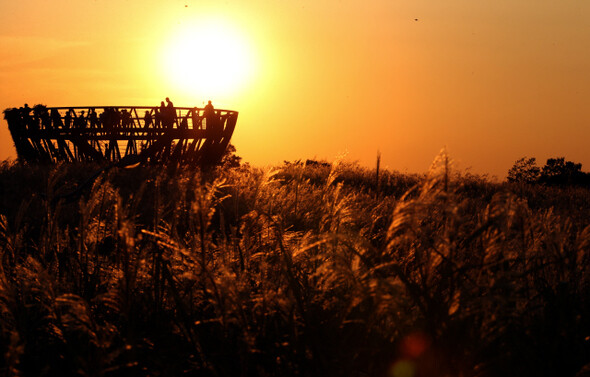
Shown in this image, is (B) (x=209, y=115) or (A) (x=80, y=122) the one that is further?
(B) (x=209, y=115)

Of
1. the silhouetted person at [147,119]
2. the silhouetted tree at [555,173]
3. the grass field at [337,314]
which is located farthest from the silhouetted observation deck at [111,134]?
the silhouetted tree at [555,173]

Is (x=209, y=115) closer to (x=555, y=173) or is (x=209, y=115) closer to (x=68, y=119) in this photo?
(x=68, y=119)

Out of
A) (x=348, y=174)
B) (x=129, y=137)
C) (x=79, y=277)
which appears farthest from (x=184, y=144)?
(x=79, y=277)

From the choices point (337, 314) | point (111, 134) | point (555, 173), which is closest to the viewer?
point (337, 314)

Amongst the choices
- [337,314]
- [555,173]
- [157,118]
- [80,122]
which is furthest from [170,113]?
[555,173]

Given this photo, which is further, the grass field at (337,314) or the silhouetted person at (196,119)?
the silhouetted person at (196,119)

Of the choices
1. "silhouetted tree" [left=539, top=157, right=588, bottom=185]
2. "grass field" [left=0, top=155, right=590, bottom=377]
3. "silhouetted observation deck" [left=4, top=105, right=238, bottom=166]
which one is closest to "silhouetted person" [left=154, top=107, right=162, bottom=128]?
"silhouetted observation deck" [left=4, top=105, right=238, bottom=166]

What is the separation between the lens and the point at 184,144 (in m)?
19.4

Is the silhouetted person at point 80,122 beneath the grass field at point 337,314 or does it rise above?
above

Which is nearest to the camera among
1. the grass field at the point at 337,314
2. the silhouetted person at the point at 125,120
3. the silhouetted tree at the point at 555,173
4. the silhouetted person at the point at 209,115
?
the grass field at the point at 337,314

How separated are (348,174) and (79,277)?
64.5 feet

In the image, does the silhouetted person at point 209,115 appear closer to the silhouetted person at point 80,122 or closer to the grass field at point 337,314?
the silhouetted person at point 80,122

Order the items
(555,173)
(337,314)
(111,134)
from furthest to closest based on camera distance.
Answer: (555,173) → (111,134) → (337,314)

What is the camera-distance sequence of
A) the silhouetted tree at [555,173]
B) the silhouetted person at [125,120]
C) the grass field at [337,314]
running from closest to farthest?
1. the grass field at [337,314]
2. the silhouetted person at [125,120]
3. the silhouetted tree at [555,173]
